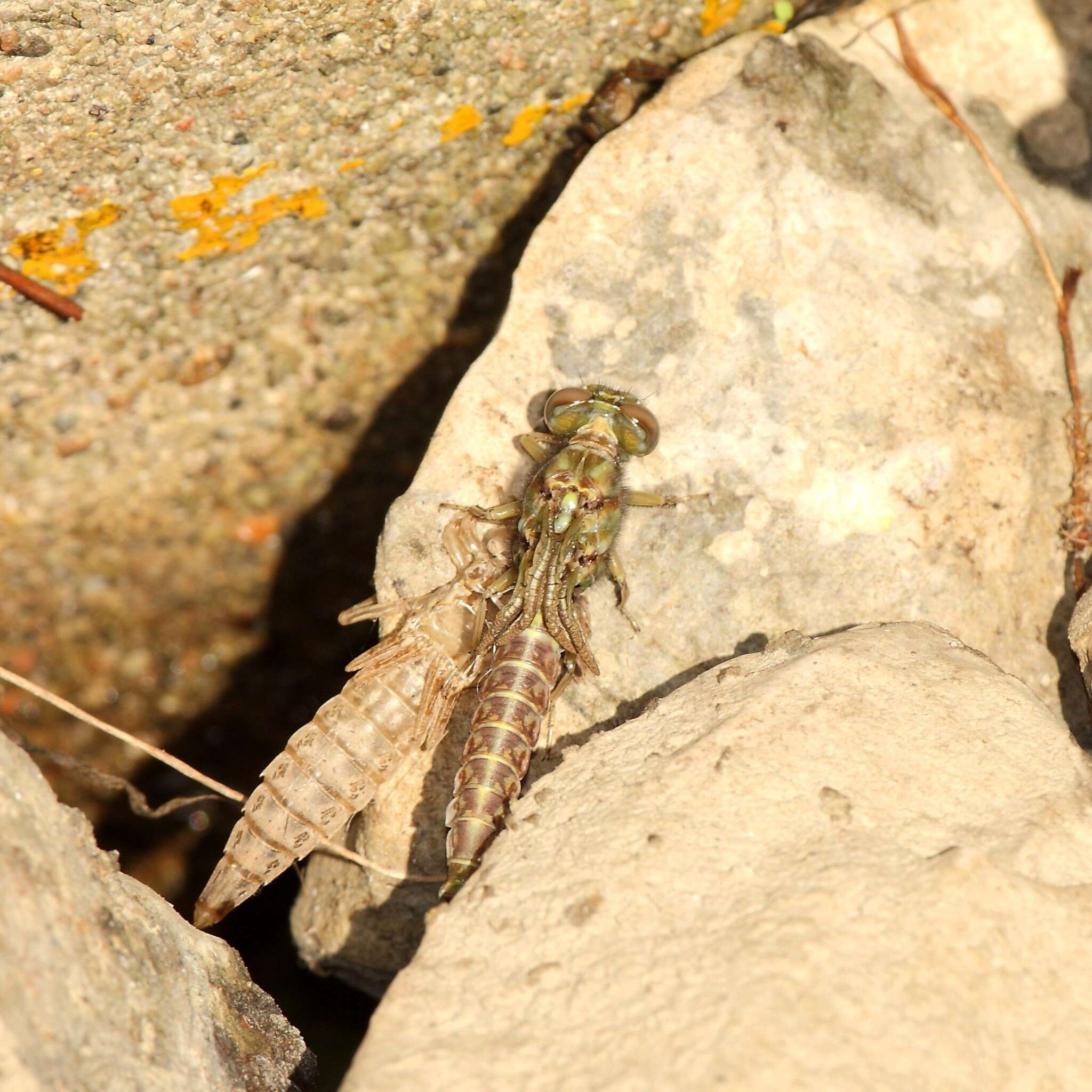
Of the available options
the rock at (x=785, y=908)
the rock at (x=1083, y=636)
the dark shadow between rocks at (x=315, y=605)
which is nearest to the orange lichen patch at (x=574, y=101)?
the dark shadow between rocks at (x=315, y=605)

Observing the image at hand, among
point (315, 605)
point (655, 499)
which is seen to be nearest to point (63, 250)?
point (315, 605)

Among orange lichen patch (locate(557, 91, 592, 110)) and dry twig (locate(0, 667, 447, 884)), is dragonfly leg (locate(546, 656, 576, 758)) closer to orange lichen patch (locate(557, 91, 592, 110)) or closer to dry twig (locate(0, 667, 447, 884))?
dry twig (locate(0, 667, 447, 884))

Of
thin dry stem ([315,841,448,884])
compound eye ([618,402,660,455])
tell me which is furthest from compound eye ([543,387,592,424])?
thin dry stem ([315,841,448,884])

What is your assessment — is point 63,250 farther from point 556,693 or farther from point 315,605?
point 556,693

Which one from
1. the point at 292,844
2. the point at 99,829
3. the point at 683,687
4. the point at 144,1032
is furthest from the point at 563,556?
the point at 99,829

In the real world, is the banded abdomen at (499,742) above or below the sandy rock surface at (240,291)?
below

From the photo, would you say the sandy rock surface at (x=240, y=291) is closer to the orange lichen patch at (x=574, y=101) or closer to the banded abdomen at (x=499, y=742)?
the orange lichen patch at (x=574, y=101)
